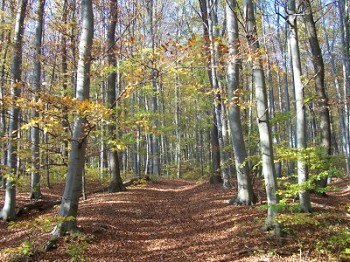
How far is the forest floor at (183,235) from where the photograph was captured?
244 inches

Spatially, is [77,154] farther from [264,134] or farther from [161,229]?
[264,134]

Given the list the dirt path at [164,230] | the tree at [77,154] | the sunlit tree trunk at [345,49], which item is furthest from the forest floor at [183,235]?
the sunlit tree trunk at [345,49]

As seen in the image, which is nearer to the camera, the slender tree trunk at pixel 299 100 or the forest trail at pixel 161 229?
the forest trail at pixel 161 229

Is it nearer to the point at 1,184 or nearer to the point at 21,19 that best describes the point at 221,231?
the point at 21,19

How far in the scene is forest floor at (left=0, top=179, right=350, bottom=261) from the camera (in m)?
6.21

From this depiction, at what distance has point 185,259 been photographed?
6.41 meters

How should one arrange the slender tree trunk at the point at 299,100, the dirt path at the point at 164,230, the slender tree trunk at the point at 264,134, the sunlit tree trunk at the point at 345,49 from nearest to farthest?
the slender tree trunk at the point at 264,134, the dirt path at the point at 164,230, the slender tree trunk at the point at 299,100, the sunlit tree trunk at the point at 345,49

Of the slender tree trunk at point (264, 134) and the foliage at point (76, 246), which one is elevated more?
the slender tree trunk at point (264, 134)

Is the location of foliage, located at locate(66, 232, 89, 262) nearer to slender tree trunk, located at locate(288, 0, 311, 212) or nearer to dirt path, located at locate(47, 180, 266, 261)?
dirt path, located at locate(47, 180, 266, 261)

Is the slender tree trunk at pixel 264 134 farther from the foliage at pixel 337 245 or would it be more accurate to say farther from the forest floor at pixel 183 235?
the foliage at pixel 337 245

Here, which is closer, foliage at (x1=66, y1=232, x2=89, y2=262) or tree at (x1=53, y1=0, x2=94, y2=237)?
foliage at (x1=66, y1=232, x2=89, y2=262)

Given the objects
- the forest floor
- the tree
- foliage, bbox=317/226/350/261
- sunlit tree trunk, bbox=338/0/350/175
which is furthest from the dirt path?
sunlit tree trunk, bbox=338/0/350/175

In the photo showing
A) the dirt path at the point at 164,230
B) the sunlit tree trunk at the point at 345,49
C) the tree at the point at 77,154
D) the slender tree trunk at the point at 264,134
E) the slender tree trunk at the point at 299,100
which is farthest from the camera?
Result: the sunlit tree trunk at the point at 345,49

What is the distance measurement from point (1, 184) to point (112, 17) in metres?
11.4
